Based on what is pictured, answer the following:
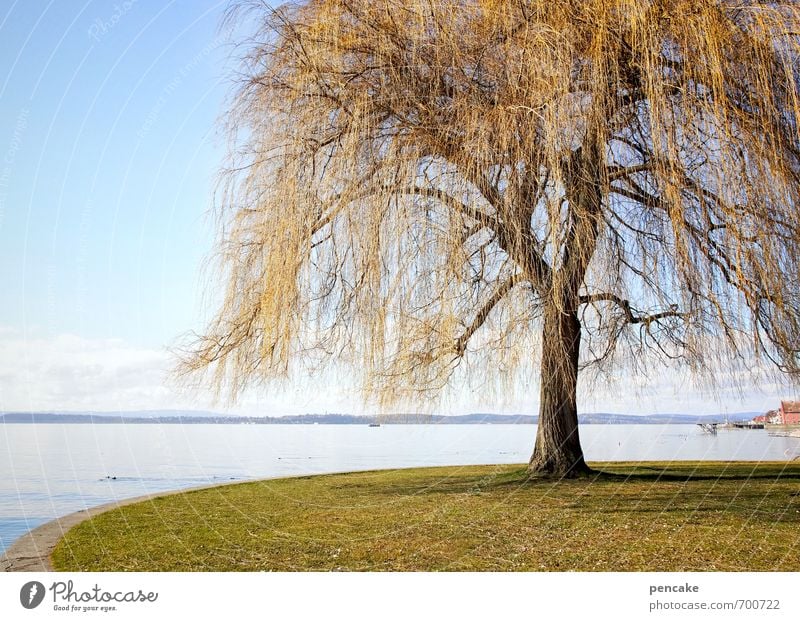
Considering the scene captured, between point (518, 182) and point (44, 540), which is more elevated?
point (518, 182)

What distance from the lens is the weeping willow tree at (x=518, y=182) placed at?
4.30 meters

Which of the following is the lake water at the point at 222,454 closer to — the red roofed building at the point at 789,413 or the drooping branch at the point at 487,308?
the drooping branch at the point at 487,308

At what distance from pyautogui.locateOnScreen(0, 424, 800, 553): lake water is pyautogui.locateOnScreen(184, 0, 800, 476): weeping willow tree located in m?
1.10

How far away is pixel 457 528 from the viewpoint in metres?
4.57

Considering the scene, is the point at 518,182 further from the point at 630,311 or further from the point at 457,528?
the point at 457,528

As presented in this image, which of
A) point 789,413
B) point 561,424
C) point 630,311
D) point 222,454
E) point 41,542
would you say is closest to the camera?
point 41,542

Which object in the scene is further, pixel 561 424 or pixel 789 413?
pixel 561 424

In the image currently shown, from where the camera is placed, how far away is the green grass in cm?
374

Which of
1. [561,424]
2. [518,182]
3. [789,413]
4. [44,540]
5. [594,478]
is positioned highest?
[518,182]

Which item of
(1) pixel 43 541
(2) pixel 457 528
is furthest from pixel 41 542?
(2) pixel 457 528

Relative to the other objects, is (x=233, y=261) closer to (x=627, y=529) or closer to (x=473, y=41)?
(x=473, y=41)

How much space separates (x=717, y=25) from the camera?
14.4 ft

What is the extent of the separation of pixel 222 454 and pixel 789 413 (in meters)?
7.45
